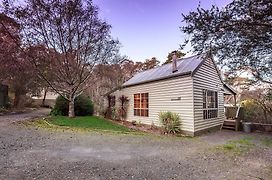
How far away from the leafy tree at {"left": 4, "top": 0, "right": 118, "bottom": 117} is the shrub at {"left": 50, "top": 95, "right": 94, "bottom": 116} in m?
0.68

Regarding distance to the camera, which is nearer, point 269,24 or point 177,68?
point 269,24

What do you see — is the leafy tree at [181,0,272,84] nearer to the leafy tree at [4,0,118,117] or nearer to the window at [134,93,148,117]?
the window at [134,93,148,117]

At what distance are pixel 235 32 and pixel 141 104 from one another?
382 inches

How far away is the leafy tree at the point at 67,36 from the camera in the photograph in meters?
13.8

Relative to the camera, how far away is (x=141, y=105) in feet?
46.1

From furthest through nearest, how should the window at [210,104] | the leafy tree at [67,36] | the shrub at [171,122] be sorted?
the leafy tree at [67,36] < the window at [210,104] < the shrub at [171,122]

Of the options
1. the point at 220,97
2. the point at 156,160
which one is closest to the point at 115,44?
the point at 220,97

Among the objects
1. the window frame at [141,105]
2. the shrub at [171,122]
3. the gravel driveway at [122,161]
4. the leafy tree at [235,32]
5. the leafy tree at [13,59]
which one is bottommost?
the gravel driveway at [122,161]

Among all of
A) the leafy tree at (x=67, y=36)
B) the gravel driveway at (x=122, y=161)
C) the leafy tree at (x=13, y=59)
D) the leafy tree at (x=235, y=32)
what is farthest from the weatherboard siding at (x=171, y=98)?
the leafy tree at (x=13, y=59)

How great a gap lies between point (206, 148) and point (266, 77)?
10.7ft

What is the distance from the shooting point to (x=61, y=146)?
281 inches

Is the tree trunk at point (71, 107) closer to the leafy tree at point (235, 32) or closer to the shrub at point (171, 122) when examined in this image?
the shrub at point (171, 122)

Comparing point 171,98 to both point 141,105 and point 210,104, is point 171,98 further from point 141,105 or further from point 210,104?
point 141,105

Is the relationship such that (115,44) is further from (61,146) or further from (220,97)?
(61,146)
